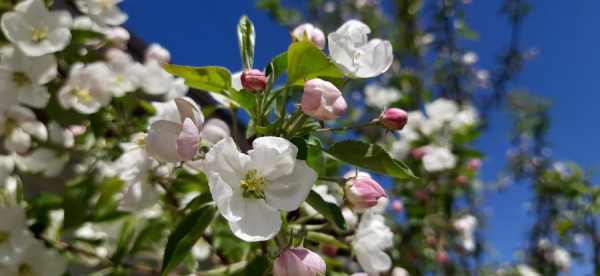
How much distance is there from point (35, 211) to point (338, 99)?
0.94 m

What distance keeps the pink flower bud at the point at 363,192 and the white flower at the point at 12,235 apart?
0.79 meters

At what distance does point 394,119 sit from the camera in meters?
0.81

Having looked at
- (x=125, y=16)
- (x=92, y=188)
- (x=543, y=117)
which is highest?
(x=543, y=117)

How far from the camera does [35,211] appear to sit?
45.8 inches

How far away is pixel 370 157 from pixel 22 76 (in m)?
1.02

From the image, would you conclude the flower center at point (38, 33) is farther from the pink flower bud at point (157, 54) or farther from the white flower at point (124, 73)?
the pink flower bud at point (157, 54)

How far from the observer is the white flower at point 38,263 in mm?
1013

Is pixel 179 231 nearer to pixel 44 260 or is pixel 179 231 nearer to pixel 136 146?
pixel 136 146

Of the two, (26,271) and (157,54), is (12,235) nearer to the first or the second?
(26,271)

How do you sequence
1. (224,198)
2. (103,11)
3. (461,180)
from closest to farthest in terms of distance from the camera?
(224,198) → (103,11) → (461,180)

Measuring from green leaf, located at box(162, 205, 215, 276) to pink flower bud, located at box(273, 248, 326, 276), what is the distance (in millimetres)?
197

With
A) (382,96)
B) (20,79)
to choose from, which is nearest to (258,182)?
(20,79)

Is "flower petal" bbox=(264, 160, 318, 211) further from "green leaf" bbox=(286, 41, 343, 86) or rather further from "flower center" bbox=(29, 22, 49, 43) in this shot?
"flower center" bbox=(29, 22, 49, 43)

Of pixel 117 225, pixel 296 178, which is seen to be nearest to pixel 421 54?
pixel 117 225
